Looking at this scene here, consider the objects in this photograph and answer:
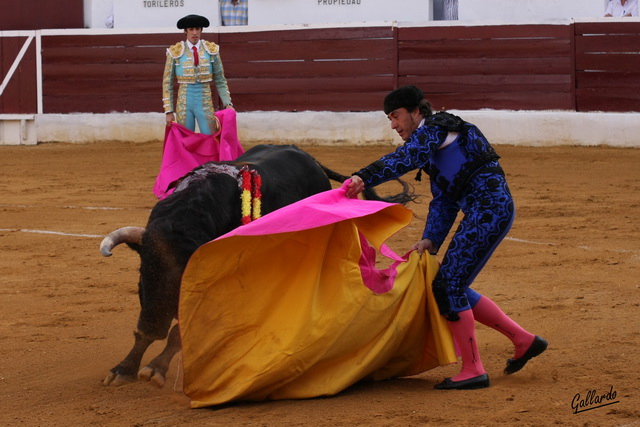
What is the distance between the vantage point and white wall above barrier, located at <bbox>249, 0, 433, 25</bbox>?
1163 centimetres

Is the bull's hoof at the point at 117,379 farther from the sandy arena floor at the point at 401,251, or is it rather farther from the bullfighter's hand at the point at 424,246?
the bullfighter's hand at the point at 424,246

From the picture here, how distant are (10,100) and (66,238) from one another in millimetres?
5854

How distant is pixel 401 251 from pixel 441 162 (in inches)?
99.5

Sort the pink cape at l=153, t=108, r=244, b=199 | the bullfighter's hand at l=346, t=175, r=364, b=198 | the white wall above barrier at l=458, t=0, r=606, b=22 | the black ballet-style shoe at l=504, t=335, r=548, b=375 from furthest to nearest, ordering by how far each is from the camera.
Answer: the white wall above barrier at l=458, t=0, r=606, b=22, the pink cape at l=153, t=108, r=244, b=199, the black ballet-style shoe at l=504, t=335, r=548, b=375, the bullfighter's hand at l=346, t=175, r=364, b=198

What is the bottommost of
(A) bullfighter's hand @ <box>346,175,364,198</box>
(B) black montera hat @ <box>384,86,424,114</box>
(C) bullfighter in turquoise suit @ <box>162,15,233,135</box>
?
(A) bullfighter's hand @ <box>346,175,364,198</box>

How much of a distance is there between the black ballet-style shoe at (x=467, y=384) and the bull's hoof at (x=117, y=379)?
987 mm

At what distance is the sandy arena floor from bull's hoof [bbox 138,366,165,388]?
3cm

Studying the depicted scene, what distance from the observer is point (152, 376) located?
3.35 metres

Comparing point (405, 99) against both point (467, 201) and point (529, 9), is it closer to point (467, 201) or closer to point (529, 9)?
point (467, 201)

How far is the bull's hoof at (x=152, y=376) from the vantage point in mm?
3334

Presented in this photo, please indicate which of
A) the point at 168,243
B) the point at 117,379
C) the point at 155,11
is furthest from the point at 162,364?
the point at 155,11

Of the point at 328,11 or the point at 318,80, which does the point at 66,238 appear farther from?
the point at 328,11

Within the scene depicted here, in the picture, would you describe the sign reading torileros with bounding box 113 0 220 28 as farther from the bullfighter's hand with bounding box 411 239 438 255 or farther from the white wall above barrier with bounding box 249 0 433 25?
the bullfighter's hand with bounding box 411 239 438 255
